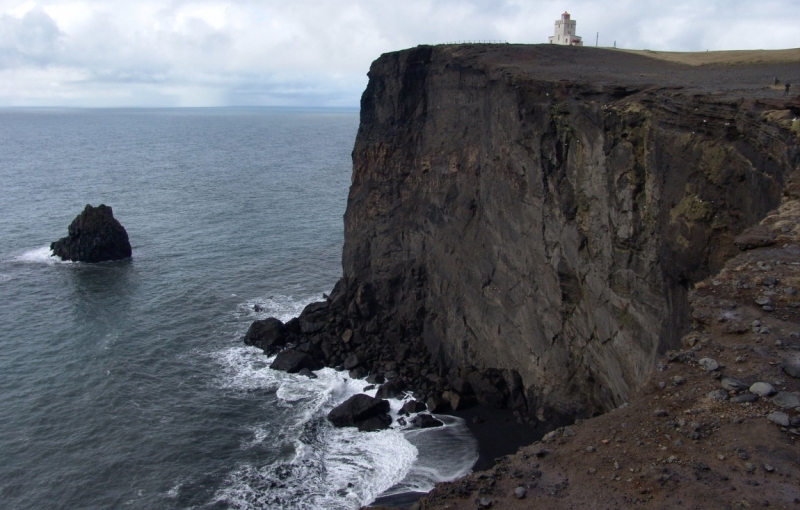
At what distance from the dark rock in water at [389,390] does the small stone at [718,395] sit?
2956 cm

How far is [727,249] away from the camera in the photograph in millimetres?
22812

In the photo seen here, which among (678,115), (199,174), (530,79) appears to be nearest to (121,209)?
(199,174)

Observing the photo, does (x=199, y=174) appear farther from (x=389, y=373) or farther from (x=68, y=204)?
(x=389, y=373)

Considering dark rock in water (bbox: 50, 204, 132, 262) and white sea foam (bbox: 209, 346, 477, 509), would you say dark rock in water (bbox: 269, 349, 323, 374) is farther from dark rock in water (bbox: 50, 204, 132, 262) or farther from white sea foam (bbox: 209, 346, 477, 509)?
dark rock in water (bbox: 50, 204, 132, 262)

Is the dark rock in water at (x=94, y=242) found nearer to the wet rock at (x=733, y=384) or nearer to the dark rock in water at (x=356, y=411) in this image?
the dark rock in water at (x=356, y=411)

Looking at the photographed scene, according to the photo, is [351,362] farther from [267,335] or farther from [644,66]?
[644,66]

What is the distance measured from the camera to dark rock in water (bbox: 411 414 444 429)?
3866cm

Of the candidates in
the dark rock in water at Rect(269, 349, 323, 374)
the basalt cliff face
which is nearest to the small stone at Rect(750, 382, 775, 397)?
the basalt cliff face

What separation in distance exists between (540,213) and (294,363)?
20.7 meters

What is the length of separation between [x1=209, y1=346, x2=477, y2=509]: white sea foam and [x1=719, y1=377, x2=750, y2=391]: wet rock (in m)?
21.7

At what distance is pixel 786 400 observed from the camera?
13273mm

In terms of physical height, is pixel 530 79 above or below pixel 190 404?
above

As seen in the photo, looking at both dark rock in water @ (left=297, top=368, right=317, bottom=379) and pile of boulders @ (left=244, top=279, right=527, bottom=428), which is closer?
pile of boulders @ (left=244, top=279, right=527, bottom=428)

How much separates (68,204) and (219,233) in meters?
33.0
